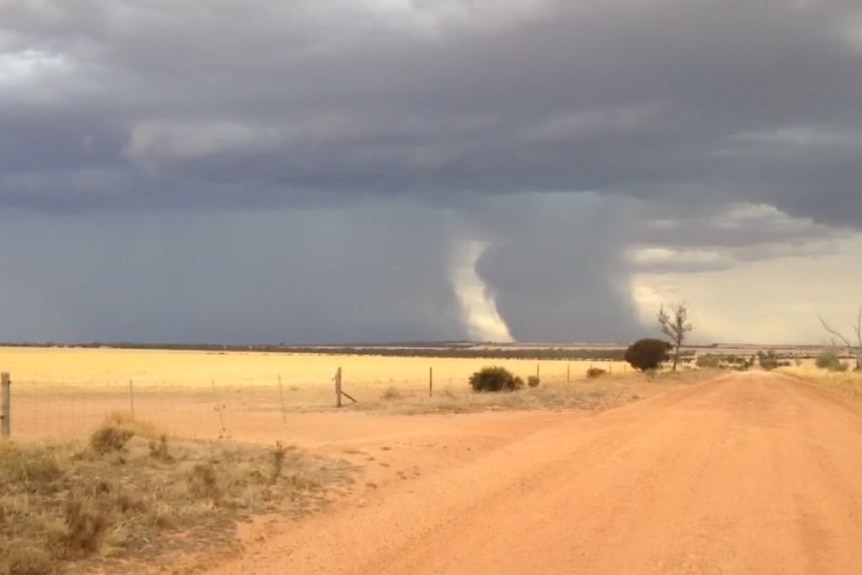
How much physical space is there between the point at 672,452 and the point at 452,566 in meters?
11.3

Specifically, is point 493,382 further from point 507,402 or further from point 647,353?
point 647,353

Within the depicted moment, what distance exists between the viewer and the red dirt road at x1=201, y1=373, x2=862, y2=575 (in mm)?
10391

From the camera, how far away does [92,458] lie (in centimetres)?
1548

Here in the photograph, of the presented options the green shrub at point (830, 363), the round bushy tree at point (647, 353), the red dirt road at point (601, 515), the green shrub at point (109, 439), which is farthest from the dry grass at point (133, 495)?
the green shrub at point (830, 363)

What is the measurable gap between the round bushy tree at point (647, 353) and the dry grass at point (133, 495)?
7423 centimetres

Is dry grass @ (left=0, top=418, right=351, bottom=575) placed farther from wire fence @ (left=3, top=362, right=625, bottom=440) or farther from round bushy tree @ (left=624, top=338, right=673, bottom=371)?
round bushy tree @ (left=624, top=338, right=673, bottom=371)

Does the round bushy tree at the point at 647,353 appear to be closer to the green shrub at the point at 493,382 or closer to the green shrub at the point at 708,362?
the green shrub at the point at 708,362

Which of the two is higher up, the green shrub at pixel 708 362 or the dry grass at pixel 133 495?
the green shrub at pixel 708 362

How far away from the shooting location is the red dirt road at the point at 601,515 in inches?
409

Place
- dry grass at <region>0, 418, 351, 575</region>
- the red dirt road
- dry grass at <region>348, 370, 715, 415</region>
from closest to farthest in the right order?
dry grass at <region>0, 418, 351, 575</region>
the red dirt road
dry grass at <region>348, 370, 715, 415</region>

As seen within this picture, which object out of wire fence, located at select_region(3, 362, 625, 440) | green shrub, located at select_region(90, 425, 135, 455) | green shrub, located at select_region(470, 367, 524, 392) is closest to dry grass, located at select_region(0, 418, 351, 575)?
green shrub, located at select_region(90, 425, 135, 455)

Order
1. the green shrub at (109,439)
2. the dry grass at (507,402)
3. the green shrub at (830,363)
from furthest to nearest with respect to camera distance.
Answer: the green shrub at (830,363)
the dry grass at (507,402)
the green shrub at (109,439)

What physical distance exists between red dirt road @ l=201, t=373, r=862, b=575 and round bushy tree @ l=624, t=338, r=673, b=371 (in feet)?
219

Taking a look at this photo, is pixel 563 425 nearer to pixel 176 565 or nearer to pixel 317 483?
pixel 317 483
